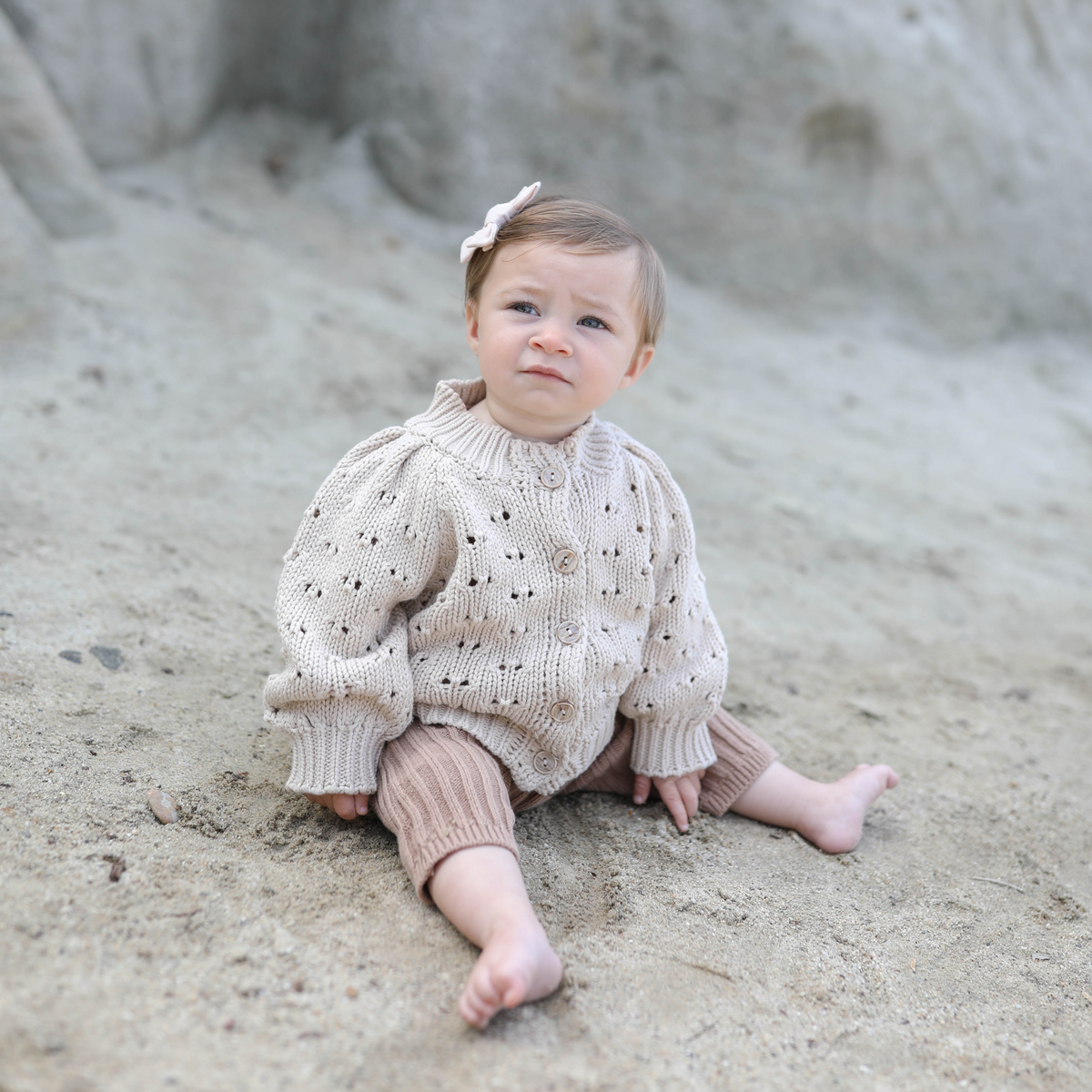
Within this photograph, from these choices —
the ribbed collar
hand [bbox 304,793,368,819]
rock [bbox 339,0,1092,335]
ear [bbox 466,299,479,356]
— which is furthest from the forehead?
rock [bbox 339,0,1092,335]

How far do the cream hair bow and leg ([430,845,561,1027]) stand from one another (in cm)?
99

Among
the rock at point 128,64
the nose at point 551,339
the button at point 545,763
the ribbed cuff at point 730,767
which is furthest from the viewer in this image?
the rock at point 128,64

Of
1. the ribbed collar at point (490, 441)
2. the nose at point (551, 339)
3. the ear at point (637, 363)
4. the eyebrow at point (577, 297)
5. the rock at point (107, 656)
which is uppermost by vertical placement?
the eyebrow at point (577, 297)

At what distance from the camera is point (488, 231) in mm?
1779

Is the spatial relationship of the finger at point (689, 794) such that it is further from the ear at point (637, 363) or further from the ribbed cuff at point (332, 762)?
the ear at point (637, 363)

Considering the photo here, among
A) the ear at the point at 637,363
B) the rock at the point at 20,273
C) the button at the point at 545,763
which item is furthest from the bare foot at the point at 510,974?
the rock at the point at 20,273

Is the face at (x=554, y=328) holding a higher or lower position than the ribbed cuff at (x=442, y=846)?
higher

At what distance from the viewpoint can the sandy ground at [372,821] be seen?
1.40 meters

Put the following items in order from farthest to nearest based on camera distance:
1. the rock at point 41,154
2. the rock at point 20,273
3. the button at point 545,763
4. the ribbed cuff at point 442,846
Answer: the rock at point 41,154 → the rock at point 20,273 → the button at point 545,763 → the ribbed cuff at point 442,846

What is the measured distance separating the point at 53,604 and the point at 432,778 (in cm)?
109

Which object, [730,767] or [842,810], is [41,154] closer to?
[730,767]

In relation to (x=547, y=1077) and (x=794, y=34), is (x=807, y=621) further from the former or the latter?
(x=794, y=34)

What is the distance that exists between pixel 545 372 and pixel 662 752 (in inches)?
30.5

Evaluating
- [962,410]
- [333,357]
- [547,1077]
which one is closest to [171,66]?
[333,357]
